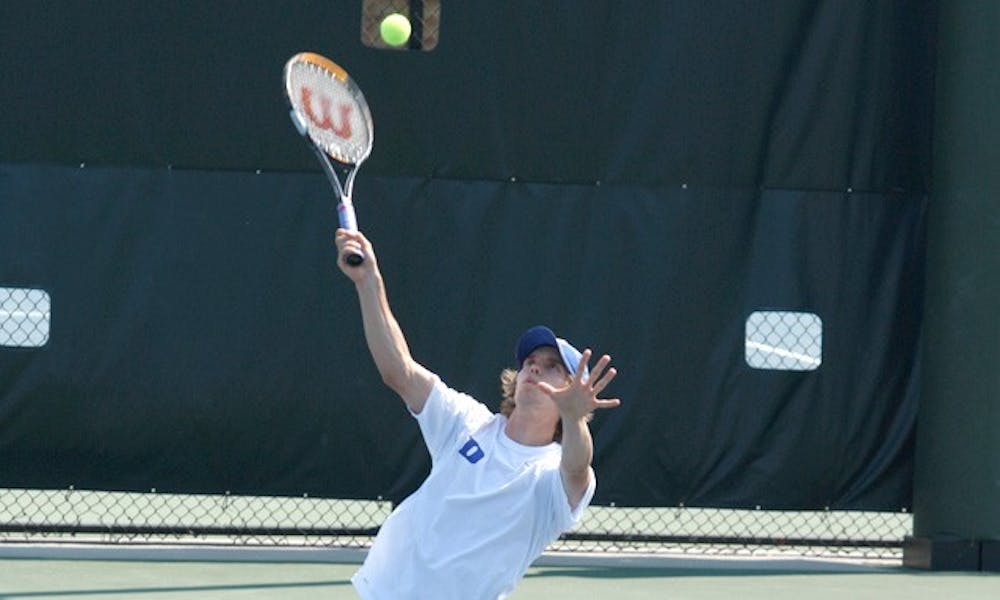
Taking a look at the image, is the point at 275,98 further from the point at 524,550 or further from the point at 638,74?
the point at 524,550

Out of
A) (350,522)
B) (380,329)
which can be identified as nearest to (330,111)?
(380,329)

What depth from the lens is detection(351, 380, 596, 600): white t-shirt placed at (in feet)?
13.2

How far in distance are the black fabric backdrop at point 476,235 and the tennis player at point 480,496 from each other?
3166 millimetres

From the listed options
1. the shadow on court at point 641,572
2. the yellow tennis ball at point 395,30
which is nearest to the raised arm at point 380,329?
the shadow on court at point 641,572

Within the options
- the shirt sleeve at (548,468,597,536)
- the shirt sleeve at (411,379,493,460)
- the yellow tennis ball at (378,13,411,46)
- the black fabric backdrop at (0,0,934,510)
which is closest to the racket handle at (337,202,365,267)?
the shirt sleeve at (411,379,493,460)

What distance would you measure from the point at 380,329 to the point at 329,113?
987 millimetres

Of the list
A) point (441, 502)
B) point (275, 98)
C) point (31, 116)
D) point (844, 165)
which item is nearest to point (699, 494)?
point (844, 165)

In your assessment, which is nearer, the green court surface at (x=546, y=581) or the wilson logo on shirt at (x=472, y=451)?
the wilson logo on shirt at (x=472, y=451)

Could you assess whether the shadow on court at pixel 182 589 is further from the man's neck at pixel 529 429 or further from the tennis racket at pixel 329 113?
the man's neck at pixel 529 429

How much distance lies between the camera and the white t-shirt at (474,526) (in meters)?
4.01

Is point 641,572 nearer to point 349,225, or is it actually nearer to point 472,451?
point 472,451

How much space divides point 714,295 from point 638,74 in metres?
0.94

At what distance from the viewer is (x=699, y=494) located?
7.48 metres

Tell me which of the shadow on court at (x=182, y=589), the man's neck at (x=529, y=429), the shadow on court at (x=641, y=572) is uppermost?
the man's neck at (x=529, y=429)
